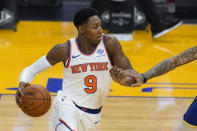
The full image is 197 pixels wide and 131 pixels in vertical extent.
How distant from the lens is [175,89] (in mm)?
7398

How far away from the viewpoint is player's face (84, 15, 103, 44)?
4.33 m

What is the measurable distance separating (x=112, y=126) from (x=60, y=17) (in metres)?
6.57

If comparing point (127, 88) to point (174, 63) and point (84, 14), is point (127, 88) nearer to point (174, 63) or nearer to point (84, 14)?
point (84, 14)

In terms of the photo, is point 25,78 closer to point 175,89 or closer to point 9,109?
point 9,109

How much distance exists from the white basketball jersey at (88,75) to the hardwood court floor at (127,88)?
59.7 inches

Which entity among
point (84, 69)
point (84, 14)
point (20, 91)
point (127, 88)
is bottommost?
point (127, 88)

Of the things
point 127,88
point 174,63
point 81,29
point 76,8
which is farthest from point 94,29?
point 76,8

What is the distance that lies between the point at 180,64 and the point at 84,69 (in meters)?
0.93

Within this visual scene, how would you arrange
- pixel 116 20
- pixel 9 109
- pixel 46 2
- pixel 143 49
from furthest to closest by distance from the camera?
pixel 46 2, pixel 116 20, pixel 143 49, pixel 9 109

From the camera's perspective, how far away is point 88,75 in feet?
14.3

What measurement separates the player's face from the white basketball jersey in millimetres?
139

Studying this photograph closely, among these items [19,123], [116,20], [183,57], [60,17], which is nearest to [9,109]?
[19,123]

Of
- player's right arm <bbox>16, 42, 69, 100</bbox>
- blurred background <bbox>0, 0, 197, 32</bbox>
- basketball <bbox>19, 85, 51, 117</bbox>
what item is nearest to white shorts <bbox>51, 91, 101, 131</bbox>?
basketball <bbox>19, 85, 51, 117</bbox>

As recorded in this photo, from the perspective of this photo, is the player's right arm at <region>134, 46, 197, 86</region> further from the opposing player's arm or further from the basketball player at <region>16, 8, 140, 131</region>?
the basketball player at <region>16, 8, 140, 131</region>
